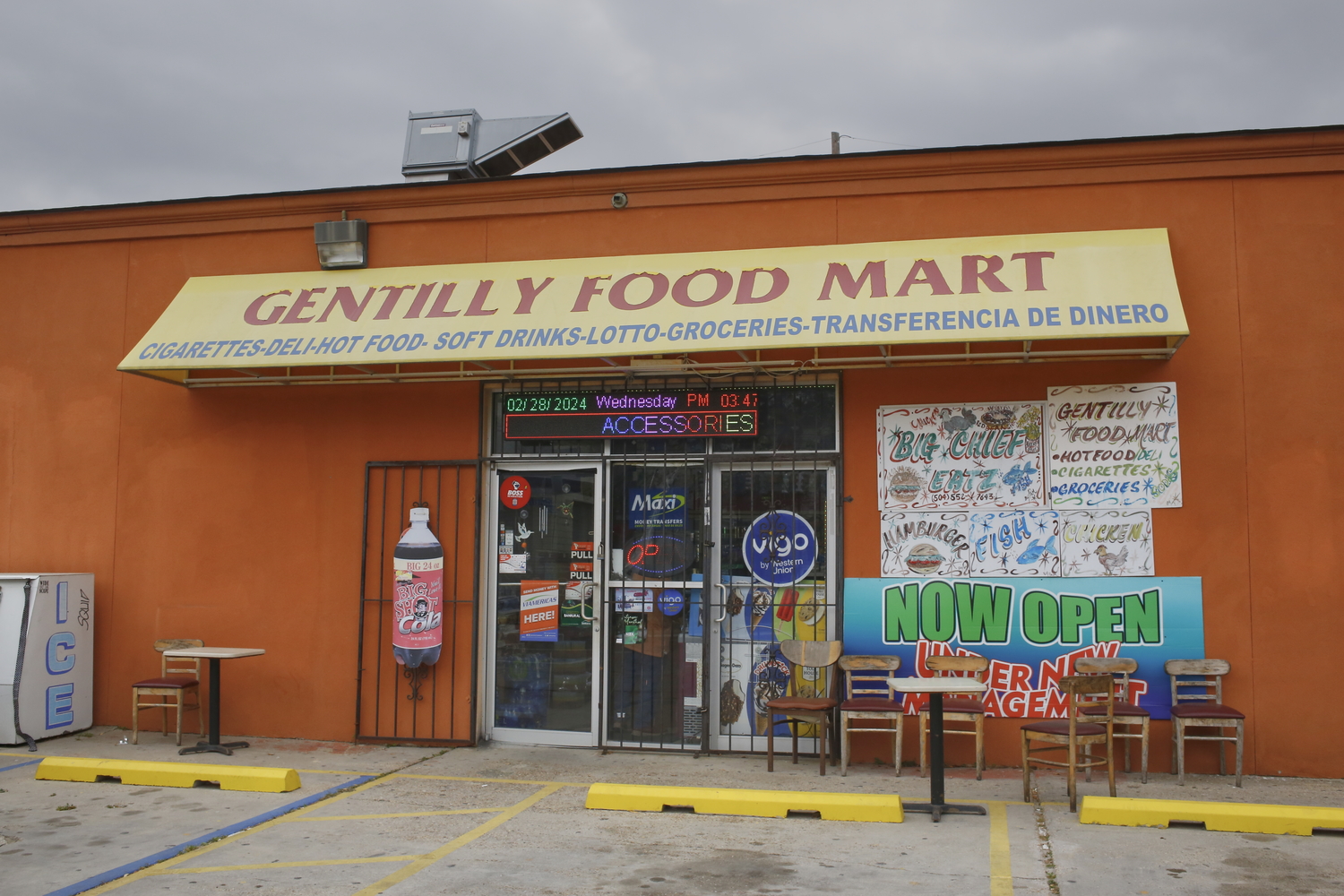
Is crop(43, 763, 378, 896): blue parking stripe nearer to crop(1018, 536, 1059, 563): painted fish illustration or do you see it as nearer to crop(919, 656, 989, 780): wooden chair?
crop(919, 656, 989, 780): wooden chair

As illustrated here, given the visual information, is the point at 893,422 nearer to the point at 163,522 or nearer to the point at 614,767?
the point at 614,767

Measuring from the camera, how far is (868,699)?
7707 millimetres

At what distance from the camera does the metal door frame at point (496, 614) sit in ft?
28.1

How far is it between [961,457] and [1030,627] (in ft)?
4.39

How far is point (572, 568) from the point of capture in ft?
28.6

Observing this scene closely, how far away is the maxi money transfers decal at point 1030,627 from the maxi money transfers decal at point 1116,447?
2.01ft

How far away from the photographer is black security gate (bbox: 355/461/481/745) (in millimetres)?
8727

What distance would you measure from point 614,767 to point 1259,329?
223 inches

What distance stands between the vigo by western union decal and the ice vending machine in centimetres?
208

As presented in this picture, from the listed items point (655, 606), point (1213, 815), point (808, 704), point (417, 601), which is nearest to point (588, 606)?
point (655, 606)

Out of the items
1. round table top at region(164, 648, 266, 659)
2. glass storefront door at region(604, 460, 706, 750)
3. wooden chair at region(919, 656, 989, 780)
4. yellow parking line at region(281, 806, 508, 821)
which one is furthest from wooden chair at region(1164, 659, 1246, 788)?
round table top at region(164, 648, 266, 659)

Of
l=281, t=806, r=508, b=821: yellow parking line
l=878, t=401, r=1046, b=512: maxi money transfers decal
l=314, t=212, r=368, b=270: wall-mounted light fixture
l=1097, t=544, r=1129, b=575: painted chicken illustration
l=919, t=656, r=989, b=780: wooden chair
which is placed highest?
l=314, t=212, r=368, b=270: wall-mounted light fixture

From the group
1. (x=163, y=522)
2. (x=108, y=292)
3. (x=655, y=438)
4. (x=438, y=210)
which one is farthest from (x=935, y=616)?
(x=108, y=292)

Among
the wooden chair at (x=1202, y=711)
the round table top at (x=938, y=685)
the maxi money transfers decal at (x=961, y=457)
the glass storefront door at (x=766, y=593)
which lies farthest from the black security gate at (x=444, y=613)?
the wooden chair at (x=1202, y=711)
